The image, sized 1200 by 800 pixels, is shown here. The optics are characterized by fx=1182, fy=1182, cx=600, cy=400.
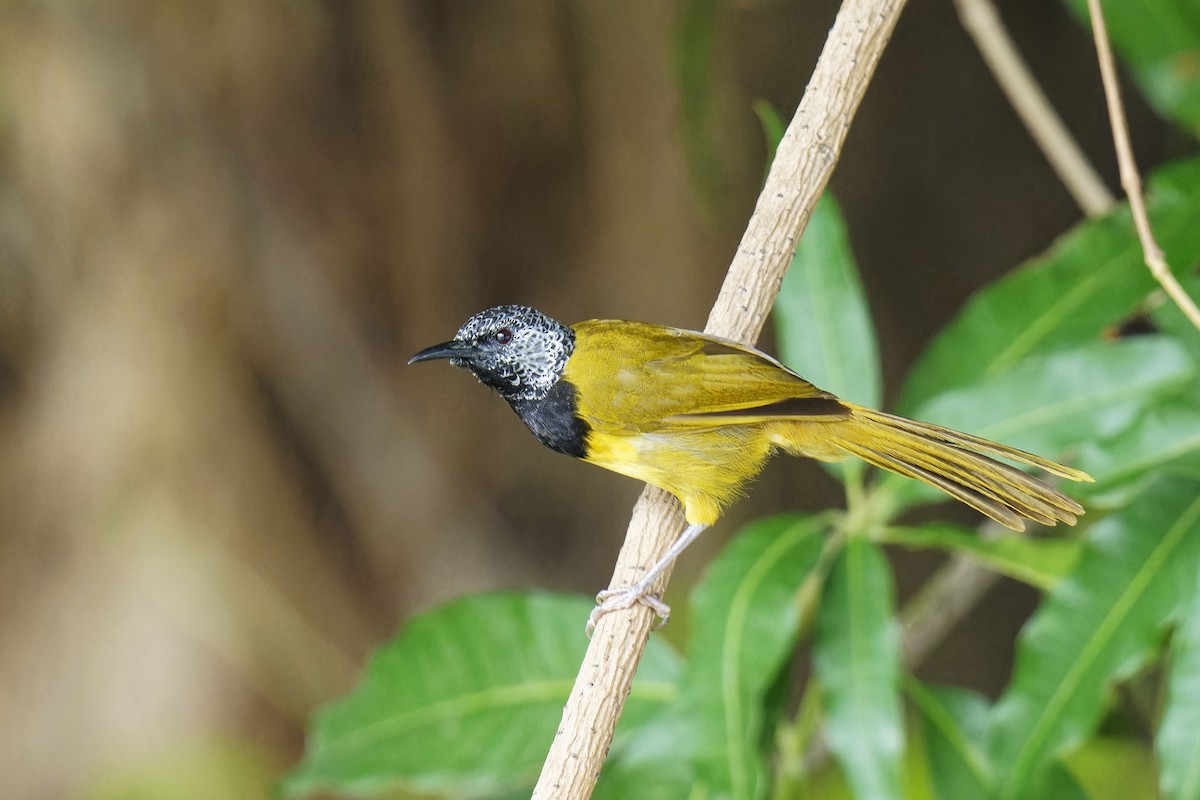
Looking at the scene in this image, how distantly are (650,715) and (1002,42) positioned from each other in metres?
1.49

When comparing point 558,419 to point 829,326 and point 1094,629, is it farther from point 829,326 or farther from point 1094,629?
point 1094,629

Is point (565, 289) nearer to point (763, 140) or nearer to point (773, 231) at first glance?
point (763, 140)

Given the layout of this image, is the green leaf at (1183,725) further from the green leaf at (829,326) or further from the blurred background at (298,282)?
the blurred background at (298,282)

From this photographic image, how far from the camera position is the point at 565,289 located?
2.97m

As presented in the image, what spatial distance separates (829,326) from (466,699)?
3.07ft

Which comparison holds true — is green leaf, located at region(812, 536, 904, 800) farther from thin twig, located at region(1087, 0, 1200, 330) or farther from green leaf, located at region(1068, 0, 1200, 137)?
Answer: green leaf, located at region(1068, 0, 1200, 137)

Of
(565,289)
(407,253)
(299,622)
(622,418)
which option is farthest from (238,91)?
(622,418)

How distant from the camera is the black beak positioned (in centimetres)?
157

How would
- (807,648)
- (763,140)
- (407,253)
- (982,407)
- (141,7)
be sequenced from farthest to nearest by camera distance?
(807,648) < (763,140) < (407,253) < (141,7) < (982,407)

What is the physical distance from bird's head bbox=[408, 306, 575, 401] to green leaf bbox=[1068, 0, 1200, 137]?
1.26 metres

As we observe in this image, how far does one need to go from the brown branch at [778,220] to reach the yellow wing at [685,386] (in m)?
0.04

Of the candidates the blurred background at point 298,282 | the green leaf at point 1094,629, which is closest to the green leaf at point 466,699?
the green leaf at point 1094,629

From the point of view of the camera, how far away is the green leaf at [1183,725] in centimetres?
175

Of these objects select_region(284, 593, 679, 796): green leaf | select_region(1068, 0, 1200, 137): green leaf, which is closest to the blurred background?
select_region(1068, 0, 1200, 137): green leaf
